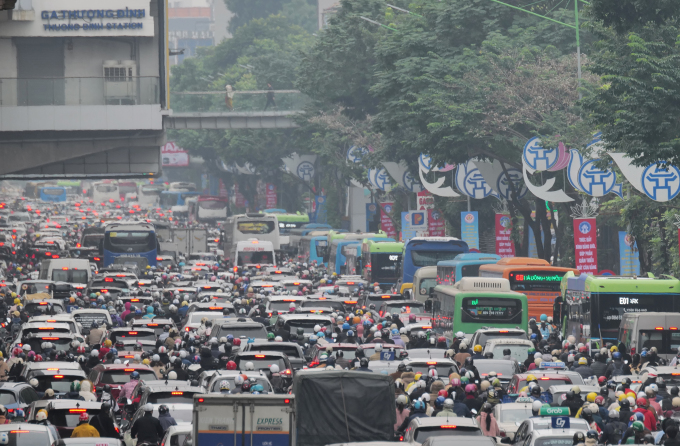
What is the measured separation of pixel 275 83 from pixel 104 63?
5538 centimetres

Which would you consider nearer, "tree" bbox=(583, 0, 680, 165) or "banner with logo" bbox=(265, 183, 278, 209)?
"tree" bbox=(583, 0, 680, 165)

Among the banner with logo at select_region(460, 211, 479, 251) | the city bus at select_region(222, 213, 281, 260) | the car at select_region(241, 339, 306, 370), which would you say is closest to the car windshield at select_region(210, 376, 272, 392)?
the car at select_region(241, 339, 306, 370)

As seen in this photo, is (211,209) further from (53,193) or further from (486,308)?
(486,308)

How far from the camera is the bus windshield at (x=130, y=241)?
60156mm

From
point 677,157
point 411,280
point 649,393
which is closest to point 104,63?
point 411,280

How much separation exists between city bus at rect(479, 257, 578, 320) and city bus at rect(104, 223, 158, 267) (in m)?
28.1

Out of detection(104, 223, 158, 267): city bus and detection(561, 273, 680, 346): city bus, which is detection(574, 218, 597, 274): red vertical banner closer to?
detection(561, 273, 680, 346): city bus

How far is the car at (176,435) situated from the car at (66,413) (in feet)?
5.18

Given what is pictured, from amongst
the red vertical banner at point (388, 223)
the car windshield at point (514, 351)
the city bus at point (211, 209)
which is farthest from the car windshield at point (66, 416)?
the city bus at point (211, 209)

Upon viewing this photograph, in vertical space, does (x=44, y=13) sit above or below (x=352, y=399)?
above

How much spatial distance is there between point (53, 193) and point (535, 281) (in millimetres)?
145423

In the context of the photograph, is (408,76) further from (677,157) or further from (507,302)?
(677,157)

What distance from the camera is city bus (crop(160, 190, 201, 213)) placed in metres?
139

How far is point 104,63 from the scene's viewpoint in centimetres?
5078
